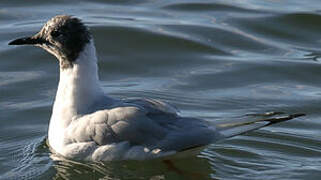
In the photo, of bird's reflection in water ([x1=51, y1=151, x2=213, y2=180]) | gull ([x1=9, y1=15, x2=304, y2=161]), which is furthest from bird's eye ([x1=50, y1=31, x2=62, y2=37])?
bird's reflection in water ([x1=51, y1=151, x2=213, y2=180])

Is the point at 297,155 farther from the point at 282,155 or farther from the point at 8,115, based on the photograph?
the point at 8,115

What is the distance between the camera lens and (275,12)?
1594 centimetres

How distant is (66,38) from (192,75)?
3.82 meters

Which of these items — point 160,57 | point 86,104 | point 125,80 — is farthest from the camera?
point 160,57

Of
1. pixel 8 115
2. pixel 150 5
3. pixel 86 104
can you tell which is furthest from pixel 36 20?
pixel 86 104

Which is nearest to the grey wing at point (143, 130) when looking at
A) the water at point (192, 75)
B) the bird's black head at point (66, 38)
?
the water at point (192, 75)

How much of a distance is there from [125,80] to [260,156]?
10.9ft

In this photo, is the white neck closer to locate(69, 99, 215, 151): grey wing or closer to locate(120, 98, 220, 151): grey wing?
locate(69, 99, 215, 151): grey wing

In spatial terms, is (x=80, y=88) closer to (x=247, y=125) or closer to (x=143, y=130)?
(x=143, y=130)

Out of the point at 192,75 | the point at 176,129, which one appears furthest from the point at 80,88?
the point at 192,75

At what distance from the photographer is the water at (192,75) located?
9945 millimetres

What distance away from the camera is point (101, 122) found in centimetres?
939

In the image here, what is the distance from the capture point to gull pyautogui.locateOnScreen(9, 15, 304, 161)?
931 cm

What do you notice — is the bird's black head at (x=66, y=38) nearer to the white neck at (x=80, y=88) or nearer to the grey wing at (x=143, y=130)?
the white neck at (x=80, y=88)
